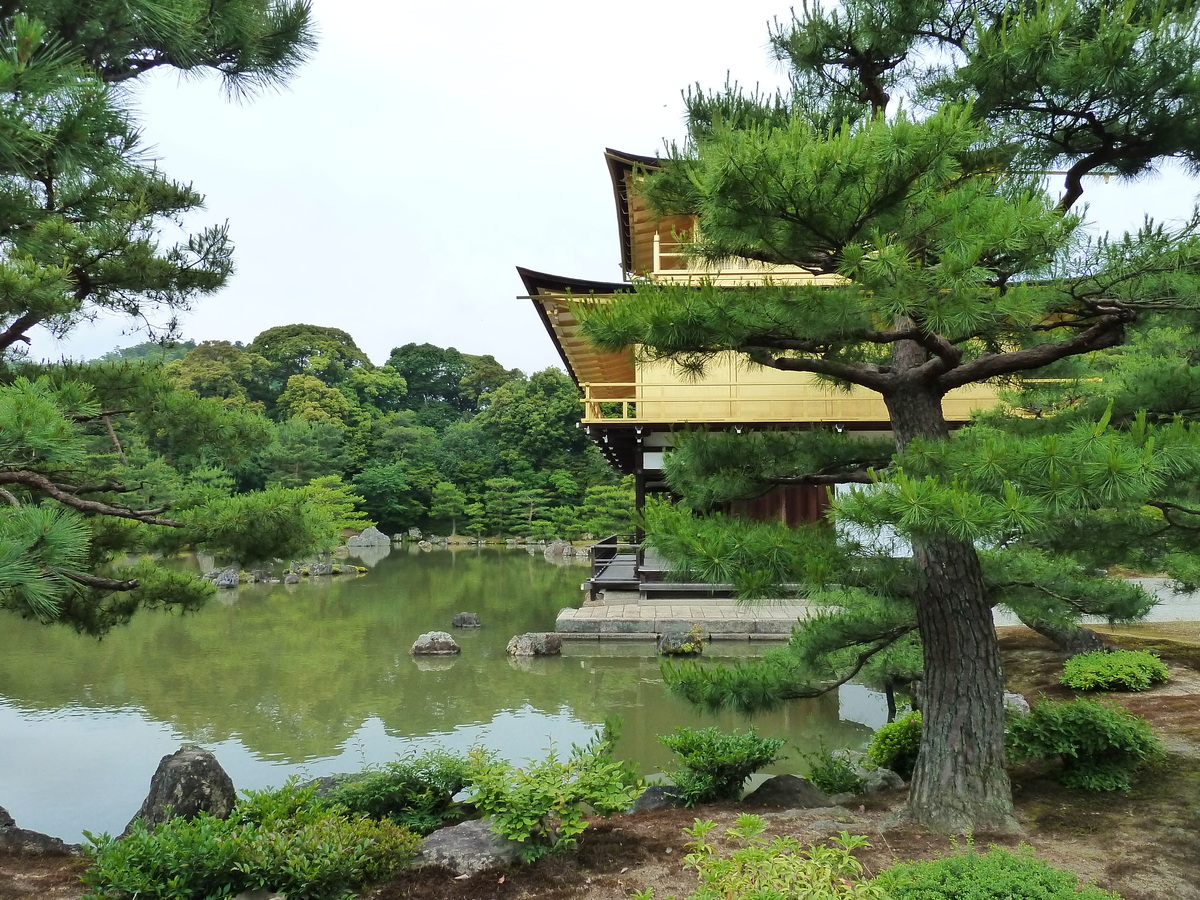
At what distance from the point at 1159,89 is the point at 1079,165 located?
0.40 metres

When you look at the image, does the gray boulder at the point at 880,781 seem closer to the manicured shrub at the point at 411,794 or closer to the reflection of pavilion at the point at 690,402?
the manicured shrub at the point at 411,794

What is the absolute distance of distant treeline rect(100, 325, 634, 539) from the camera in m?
25.7

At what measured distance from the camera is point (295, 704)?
7031 millimetres

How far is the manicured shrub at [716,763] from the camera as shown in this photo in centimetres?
361

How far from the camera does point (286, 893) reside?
255 cm

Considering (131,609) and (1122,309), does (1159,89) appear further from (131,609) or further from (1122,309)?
(131,609)

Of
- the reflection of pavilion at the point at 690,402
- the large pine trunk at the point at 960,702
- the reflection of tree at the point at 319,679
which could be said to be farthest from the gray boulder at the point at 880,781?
the reflection of pavilion at the point at 690,402

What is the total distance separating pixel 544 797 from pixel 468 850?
1.17 ft

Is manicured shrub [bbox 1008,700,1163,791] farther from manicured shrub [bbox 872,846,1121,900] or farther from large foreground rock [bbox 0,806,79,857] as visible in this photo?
large foreground rock [bbox 0,806,79,857]

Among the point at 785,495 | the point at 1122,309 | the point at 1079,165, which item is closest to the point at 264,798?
the point at 1122,309

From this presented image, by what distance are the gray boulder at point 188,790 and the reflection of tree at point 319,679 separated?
5.56 feet

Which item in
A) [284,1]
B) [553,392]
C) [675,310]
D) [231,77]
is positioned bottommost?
[675,310]

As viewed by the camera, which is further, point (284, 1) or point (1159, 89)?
point (284, 1)

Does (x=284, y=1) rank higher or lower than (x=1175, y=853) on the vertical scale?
higher
